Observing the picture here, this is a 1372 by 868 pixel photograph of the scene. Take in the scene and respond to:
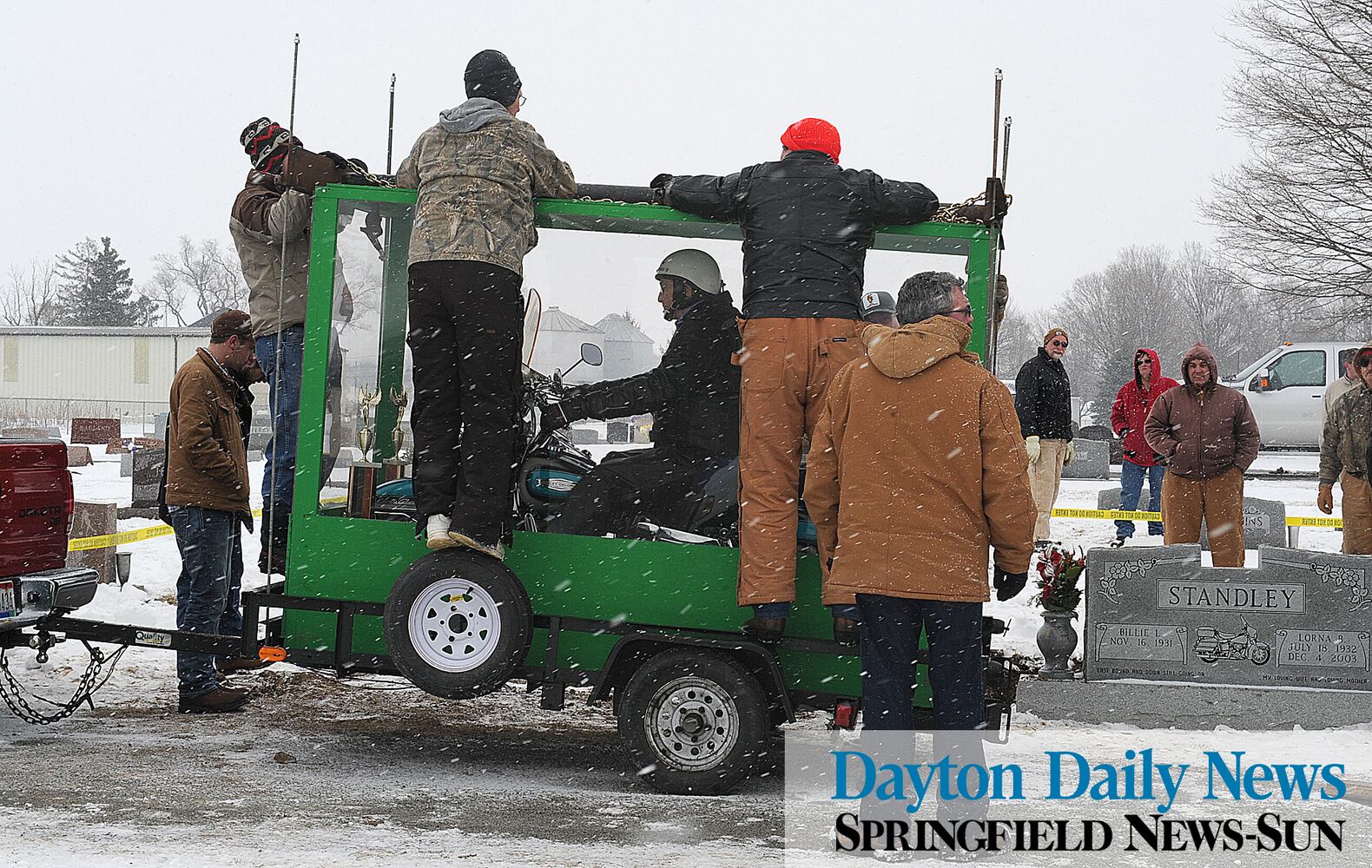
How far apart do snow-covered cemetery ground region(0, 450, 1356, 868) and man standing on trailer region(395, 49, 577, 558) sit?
3.32 feet

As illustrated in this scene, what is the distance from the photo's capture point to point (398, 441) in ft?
17.7

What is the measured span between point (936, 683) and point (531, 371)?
207 cm

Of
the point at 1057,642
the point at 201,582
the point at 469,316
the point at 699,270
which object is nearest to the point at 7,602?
the point at 201,582

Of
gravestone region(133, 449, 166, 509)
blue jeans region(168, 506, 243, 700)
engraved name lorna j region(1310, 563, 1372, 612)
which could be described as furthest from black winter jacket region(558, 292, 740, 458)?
gravestone region(133, 449, 166, 509)

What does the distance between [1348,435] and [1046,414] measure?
7.94ft

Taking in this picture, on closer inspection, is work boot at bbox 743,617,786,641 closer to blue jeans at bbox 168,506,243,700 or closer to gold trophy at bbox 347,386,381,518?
gold trophy at bbox 347,386,381,518

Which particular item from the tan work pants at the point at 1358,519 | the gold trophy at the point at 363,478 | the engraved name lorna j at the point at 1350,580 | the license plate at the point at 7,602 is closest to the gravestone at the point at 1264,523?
the tan work pants at the point at 1358,519

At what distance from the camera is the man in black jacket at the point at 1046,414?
10344 mm

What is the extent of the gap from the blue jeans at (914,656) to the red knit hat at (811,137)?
1803 millimetres

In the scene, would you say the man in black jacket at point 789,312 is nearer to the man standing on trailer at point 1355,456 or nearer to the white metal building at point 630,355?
the white metal building at point 630,355

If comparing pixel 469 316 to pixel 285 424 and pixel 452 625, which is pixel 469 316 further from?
pixel 285 424

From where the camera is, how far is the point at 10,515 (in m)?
5.58

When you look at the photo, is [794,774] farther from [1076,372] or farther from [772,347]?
[1076,372]

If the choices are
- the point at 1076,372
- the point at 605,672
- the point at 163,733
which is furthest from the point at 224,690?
the point at 1076,372
